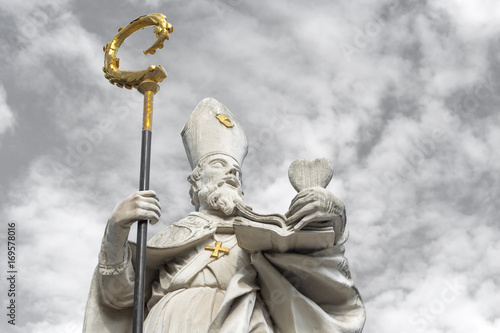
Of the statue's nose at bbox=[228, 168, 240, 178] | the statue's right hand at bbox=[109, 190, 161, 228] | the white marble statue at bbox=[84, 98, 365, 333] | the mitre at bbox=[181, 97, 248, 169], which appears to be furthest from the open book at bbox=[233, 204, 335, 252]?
the mitre at bbox=[181, 97, 248, 169]

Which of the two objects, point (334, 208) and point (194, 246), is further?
point (194, 246)

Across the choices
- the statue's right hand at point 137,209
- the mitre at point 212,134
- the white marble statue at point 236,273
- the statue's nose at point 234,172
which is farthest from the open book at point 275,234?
the mitre at point 212,134

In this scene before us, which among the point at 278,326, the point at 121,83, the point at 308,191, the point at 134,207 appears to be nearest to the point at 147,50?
the point at 121,83

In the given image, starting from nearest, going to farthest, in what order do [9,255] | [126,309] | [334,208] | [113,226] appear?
[334,208], [113,226], [126,309], [9,255]

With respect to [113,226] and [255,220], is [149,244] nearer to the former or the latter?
[113,226]

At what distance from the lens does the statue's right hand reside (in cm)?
576

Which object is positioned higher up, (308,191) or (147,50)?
(147,50)

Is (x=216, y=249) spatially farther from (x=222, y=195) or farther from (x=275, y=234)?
(x=275, y=234)

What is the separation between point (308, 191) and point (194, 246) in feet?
4.35

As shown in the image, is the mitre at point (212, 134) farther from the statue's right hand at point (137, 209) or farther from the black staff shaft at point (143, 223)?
the statue's right hand at point (137, 209)

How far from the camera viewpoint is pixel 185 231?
21.6ft

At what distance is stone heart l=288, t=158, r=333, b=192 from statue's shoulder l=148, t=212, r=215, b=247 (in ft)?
3.01

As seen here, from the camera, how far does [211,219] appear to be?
266 inches

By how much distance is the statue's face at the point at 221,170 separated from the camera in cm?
704
